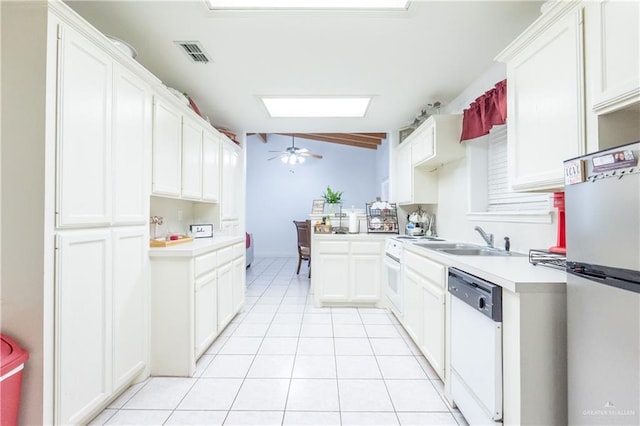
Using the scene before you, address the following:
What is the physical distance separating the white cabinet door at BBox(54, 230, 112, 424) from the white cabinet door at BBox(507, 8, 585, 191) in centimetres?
235

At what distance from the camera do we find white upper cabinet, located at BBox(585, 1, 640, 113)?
102 centimetres

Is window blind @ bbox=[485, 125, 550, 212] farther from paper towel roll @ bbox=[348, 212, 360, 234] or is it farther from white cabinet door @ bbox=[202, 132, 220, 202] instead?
white cabinet door @ bbox=[202, 132, 220, 202]

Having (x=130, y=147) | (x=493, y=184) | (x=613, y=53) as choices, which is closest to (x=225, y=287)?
(x=130, y=147)

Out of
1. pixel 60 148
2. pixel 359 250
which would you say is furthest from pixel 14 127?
pixel 359 250

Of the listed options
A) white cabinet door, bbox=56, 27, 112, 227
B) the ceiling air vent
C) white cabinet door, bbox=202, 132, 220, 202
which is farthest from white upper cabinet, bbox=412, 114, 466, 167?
white cabinet door, bbox=56, 27, 112, 227

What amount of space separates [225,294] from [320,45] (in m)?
2.29

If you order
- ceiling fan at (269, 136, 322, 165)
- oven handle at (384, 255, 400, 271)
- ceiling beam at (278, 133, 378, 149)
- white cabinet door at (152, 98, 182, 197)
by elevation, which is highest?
ceiling beam at (278, 133, 378, 149)

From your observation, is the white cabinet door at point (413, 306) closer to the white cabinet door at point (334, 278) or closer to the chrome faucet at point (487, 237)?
the chrome faucet at point (487, 237)

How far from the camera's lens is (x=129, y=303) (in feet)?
5.65

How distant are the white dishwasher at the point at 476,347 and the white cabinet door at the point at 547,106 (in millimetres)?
663

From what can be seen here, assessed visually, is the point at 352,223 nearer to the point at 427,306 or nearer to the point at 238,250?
the point at 238,250

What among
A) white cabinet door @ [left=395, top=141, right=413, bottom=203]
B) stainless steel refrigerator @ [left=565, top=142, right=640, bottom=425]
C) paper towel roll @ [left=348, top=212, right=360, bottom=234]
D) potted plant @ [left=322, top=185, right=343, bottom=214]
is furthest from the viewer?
potted plant @ [left=322, top=185, right=343, bottom=214]

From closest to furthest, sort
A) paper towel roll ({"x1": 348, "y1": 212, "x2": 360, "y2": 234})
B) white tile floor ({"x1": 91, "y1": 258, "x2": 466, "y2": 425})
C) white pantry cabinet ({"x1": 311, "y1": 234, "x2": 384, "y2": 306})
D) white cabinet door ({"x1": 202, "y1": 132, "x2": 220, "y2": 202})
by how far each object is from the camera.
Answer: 1. white tile floor ({"x1": 91, "y1": 258, "x2": 466, "y2": 425})
2. white cabinet door ({"x1": 202, "y1": 132, "x2": 220, "y2": 202})
3. white pantry cabinet ({"x1": 311, "y1": 234, "x2": 384, "y2": 306})
4. paper towel roll ({"x1": 348, "y1": 212, "x2": 360, "y2": 234})

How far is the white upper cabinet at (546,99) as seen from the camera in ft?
4.12
